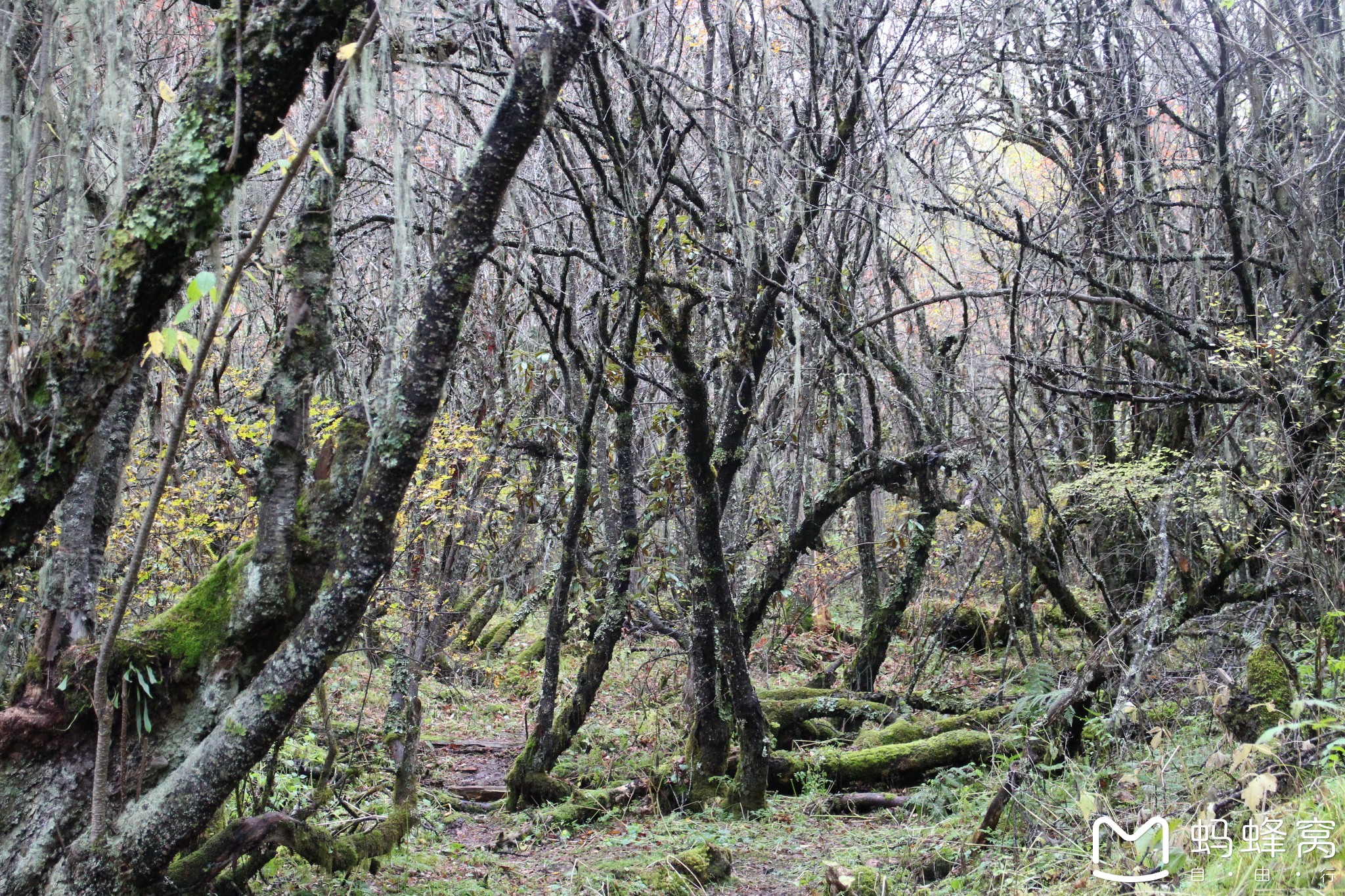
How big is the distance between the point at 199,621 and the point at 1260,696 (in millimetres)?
4338

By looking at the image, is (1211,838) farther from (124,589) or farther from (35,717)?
(35,717)

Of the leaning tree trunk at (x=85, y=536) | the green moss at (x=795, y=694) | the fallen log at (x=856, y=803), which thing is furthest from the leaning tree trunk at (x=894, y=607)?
the leaning tree trunk at (x=85, y=536)

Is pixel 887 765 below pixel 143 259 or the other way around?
below

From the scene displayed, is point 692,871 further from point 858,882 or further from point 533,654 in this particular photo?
point 533,654

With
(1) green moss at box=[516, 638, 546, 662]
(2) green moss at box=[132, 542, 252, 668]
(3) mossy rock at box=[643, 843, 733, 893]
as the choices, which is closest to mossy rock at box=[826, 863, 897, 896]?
(3) mossy rock at box=[643, 843, 733, 893]

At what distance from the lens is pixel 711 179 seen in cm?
625

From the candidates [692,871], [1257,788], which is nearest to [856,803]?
[692,871]

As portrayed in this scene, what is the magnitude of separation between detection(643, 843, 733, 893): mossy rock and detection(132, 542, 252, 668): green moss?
223 cm

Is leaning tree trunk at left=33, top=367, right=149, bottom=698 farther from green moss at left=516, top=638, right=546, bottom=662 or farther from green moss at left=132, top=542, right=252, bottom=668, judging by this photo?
green moss at left=516, top=638, right=546, bottom=662

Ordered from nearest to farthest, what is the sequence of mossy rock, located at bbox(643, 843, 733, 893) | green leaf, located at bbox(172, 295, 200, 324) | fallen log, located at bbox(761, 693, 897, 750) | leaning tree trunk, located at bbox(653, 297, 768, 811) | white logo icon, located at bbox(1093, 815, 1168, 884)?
green leaf, located at bbox(172, 295, 200, 324)
white logo icon, located at bbox(1093, 815, 1168, 884)
mossy rock, located at bbox(643, 843, 733, 893)
leaning tree trunk, located at bbox(653, 297, 768, 811)
fallen log, located at bbox(761, 693, 897, 750)

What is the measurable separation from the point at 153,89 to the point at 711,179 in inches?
139

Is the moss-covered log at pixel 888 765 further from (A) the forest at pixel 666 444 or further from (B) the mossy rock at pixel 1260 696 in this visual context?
(B) the mossy rock at pixel 1260 696

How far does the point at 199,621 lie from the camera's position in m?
3.61

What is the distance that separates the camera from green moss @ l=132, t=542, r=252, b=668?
352 centimetres
